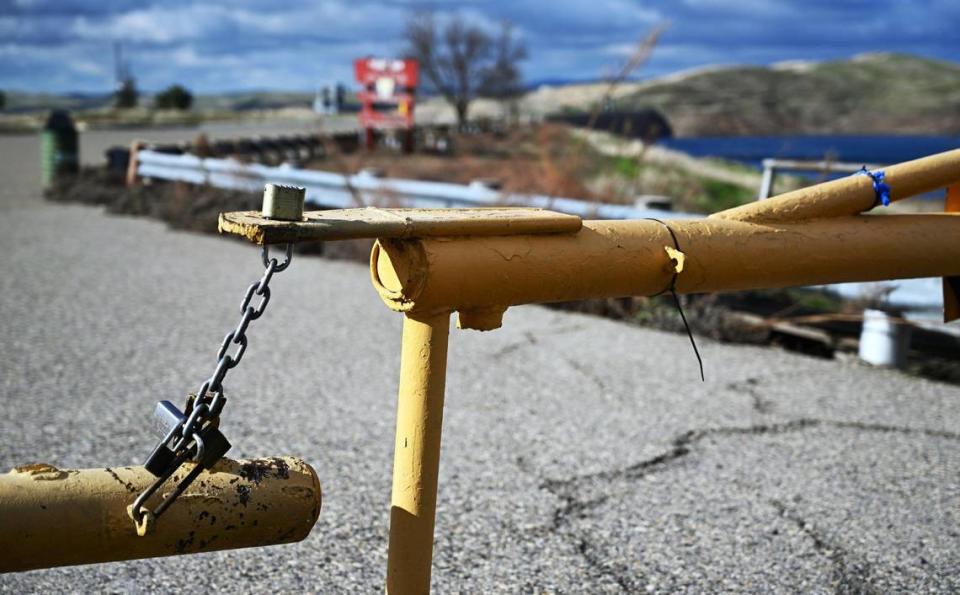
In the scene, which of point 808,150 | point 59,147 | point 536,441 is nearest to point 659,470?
point 536,441

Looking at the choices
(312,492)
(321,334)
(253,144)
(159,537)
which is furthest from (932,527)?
(253,144)

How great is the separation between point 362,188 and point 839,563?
719 cm

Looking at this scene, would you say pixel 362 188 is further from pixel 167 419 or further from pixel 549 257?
pixel 167 419

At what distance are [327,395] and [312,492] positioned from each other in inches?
119

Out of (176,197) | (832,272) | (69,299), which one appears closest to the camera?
(832,272)

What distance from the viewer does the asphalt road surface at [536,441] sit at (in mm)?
3102

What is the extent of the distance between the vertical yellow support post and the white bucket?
4.54 m

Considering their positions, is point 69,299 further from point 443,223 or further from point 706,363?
point 443,223

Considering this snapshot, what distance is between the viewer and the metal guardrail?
7.78m

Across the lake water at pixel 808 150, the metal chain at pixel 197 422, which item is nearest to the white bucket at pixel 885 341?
the lake water at pixel 808 150

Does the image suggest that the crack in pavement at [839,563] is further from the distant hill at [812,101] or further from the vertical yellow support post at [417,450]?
the distant hill at [812,101]

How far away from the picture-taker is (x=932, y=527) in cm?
348

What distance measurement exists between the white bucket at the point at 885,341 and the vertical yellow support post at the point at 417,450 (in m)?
4.54

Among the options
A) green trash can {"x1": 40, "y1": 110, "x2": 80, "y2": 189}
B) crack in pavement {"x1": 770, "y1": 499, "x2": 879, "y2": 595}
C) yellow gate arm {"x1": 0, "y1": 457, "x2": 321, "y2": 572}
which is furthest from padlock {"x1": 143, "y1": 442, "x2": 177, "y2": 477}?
green trash can {"x1": 40, "y1": 110, "x2": 80, "y2": 189}
